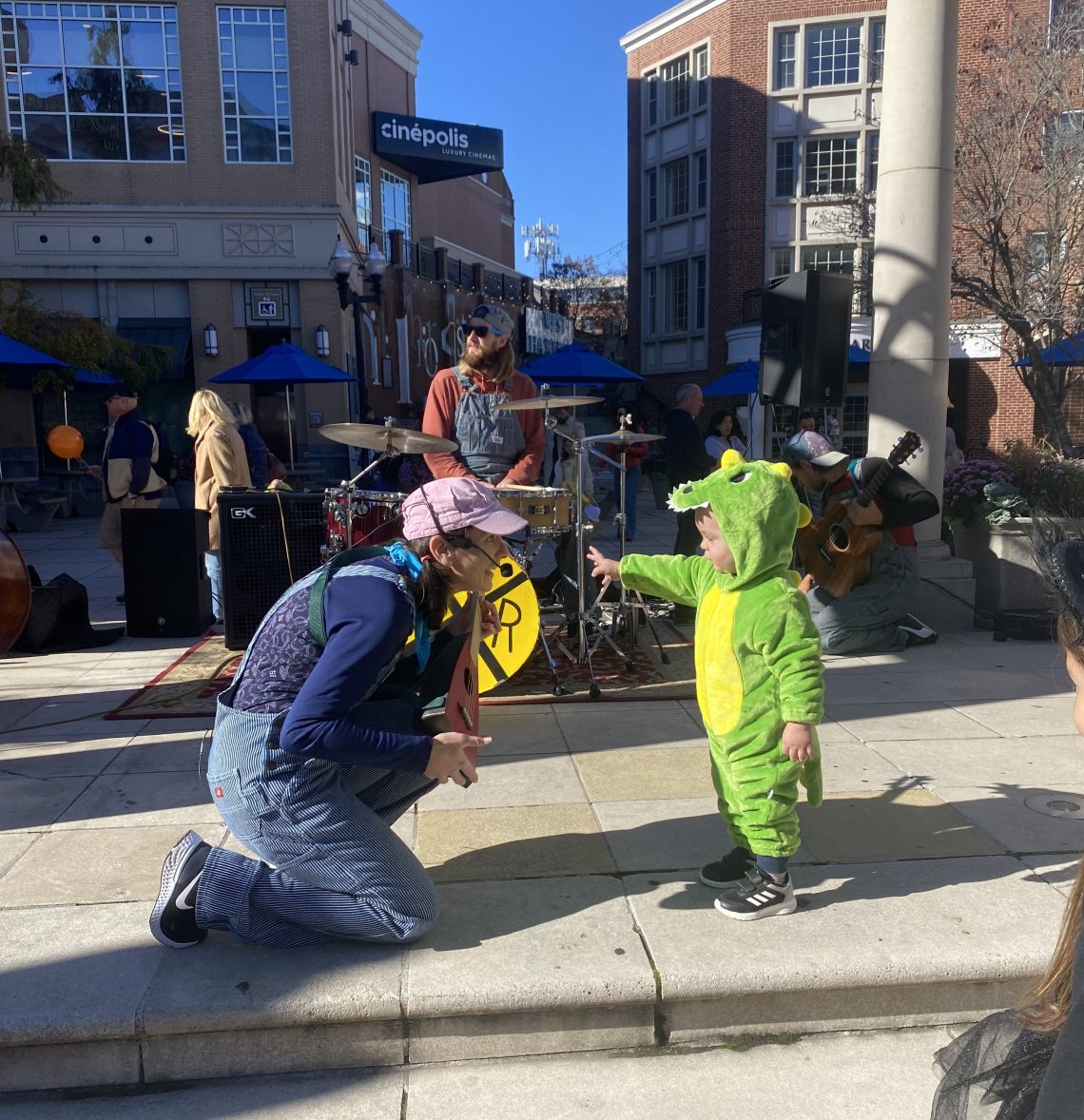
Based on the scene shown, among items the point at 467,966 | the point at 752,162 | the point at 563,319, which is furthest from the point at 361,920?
the point at 563,319

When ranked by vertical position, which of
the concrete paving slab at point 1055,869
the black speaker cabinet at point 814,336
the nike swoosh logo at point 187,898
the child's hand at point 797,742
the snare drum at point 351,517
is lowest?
the concrete paving slab at point 1055,869

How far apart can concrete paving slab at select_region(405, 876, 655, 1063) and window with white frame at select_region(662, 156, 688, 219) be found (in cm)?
2994

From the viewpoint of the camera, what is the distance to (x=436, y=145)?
32.4 meters

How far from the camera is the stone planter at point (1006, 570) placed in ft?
25.3

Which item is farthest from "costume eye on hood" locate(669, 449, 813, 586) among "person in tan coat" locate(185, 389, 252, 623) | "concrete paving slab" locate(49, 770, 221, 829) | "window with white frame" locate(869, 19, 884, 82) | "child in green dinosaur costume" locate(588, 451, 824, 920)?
"window with white frame" locate(869, 19, 884, 82)

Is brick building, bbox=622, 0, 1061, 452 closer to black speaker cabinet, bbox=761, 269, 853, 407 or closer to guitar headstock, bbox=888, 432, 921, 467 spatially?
black speaker cabinet, bbox=761, 269, 853, 407

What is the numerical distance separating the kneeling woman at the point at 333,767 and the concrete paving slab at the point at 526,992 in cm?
20

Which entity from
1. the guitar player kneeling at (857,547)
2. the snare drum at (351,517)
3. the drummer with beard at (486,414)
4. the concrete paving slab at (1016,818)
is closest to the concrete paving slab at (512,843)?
the concrete paving slab at (1016,818)

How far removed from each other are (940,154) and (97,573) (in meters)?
9.86

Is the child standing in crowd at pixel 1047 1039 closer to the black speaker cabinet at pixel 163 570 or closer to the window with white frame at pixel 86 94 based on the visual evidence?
the black speaker cabinet at pixel 163 570

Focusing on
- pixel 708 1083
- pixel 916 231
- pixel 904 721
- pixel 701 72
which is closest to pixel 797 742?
pixel 708 1083

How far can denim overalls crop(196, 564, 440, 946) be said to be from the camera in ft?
9.34

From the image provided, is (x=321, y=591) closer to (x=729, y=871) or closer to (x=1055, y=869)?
(x=729, y=871)

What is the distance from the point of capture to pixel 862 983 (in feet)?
9.26
